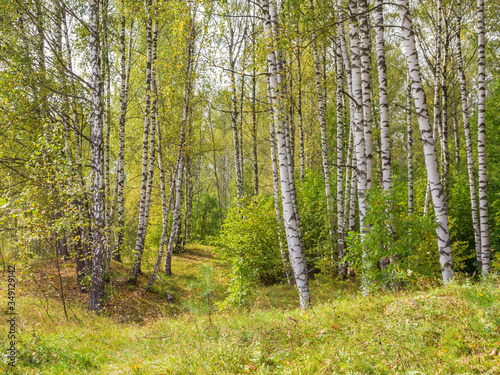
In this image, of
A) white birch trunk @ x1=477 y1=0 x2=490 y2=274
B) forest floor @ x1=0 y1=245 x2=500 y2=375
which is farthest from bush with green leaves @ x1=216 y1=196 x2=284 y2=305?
white birch trunk @ x1=477 y1=0 x2=490 y2=274

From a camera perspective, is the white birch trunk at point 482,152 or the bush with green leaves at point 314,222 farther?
the bush with green leaves at point 314,222

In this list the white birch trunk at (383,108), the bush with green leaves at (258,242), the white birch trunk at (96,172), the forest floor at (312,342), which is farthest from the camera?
the bush with green leaves at (258,242)

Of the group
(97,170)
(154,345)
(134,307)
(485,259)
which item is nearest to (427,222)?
(485,259)

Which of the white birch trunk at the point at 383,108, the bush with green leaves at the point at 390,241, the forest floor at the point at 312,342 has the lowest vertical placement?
the forest floor at the point at 312,342

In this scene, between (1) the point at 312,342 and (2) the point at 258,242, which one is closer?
(1) the point at 312,342

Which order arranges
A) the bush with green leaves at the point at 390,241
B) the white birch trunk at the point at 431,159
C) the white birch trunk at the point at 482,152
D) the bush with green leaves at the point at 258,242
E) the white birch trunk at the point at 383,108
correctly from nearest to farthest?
the white birch trunk at the point at 431,159
the bush with green leaves at the point at 390,241
the white birch trunk at the point at 383,108
the white birch trunk at the point at 482,152
the bush with green leaves at the point at 258,242

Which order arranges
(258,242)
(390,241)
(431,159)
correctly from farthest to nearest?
(258,242) < (390,241) < (431,159)

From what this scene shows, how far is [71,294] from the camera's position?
882 centimetres

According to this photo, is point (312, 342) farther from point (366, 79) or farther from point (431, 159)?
point (366, 79)

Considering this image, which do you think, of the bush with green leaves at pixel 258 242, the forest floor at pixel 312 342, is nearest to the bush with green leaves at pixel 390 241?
the forest floor at pixel 312 342

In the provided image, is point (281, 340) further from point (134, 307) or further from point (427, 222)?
point (134, 307)

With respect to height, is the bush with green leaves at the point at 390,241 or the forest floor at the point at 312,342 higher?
the bush with green leaves at the point at 390,241

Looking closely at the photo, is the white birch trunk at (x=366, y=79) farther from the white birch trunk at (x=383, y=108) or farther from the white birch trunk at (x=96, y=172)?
the white birch trunk at (x=96, y=172)

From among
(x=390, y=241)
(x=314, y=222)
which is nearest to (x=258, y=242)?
(x=314, y=222)
